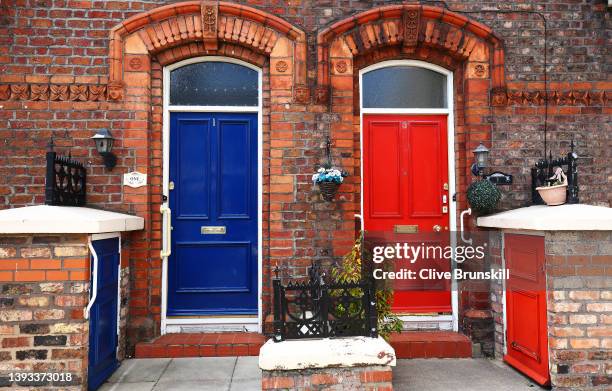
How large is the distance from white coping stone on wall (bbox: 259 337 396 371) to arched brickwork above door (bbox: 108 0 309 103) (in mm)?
2596

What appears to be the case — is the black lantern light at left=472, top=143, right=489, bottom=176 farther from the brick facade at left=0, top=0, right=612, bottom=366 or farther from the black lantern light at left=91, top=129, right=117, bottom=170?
the black lantern light at left=91, top=129, right=117, bottom=170

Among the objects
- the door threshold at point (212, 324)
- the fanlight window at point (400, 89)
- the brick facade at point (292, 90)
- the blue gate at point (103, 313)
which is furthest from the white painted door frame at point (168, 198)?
the fanlight window at point (400, 89)

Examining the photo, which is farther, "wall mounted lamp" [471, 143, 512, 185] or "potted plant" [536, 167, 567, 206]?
"wall mounted lamp" [471, 143, 512, 185]

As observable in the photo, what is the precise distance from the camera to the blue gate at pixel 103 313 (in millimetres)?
3713

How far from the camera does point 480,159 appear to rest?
180 inches

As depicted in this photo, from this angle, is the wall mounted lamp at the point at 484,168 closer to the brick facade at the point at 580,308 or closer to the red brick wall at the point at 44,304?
the brick facade at the point at 580,308

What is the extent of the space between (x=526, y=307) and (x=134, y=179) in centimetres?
405

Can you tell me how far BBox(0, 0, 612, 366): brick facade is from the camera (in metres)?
4.58

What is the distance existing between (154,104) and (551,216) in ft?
13.3

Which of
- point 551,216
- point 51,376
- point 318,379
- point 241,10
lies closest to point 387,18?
point 241,10

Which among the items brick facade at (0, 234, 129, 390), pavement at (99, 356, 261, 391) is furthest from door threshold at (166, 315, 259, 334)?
brick facade at (0, 234, 129, 390)

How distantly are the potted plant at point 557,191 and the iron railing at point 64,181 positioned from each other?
4523 millimetres

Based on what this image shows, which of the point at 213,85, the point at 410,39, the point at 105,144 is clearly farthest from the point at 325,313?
the point at 410,39

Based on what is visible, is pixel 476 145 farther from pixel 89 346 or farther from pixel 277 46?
pixel 89 346
